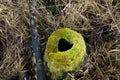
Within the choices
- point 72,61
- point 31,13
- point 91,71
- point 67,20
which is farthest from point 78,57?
point 31,13

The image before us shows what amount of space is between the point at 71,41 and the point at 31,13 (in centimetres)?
37

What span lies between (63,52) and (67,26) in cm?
33

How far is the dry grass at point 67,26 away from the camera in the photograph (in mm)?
1802

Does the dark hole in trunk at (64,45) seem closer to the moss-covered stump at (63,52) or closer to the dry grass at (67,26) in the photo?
the moss-covered stump at (63,52)

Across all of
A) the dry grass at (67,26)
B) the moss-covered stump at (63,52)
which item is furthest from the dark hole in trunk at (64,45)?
the dry grass at (67,26)

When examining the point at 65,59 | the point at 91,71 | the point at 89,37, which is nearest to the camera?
the point at 65,59

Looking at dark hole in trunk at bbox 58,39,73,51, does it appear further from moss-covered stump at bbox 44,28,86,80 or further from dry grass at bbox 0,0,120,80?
dry grass at bbox 0,0,120,80

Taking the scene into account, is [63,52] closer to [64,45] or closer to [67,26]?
[64,45]

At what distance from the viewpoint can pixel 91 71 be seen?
1765 mm

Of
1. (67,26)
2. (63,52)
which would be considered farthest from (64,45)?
(67,26)

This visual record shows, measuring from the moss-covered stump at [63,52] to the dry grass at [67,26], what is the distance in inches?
5.2

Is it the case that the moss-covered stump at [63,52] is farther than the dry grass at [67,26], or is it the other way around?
the dry grass at [67,26]

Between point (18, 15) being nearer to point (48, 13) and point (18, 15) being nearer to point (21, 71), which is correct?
point (48, 13)

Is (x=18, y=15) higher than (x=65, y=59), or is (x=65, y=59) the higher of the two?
(x=18, y=15)
